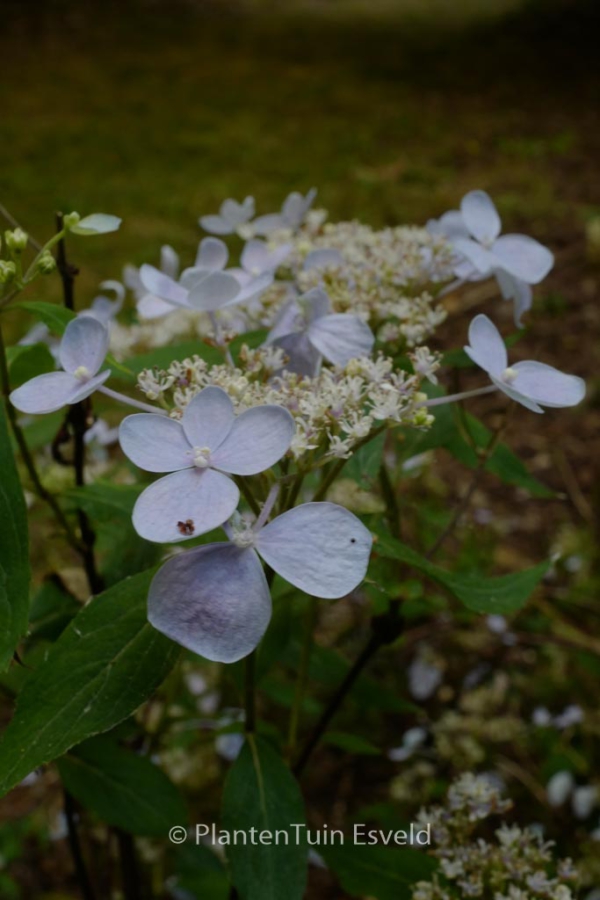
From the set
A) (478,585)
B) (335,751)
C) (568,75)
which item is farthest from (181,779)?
(568,75)

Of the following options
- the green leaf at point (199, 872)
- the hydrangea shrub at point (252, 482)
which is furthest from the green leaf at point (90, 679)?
the green leaf at point (199, 872)

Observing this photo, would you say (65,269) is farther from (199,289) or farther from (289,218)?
(289,218)

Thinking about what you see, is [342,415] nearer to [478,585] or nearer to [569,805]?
[478,585]

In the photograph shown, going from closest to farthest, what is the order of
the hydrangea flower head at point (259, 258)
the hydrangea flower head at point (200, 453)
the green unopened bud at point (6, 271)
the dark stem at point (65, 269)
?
the hydrangea flower head at point (200, 453)
the green unopened bud at point (6, 271)
the dark stem at point (65, 269)
the hydrangea flower head at point (259, 258)

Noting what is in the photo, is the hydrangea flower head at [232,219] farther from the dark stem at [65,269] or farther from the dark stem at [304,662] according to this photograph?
the dark stem at [304,662]

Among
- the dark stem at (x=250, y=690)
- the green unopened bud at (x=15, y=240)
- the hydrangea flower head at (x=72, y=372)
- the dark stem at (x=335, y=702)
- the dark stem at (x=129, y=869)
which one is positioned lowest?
the dark stem at (x=129, y=869)

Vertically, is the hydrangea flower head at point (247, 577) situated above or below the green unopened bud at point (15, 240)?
below

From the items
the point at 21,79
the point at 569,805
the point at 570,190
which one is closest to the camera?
the point at 569,805
